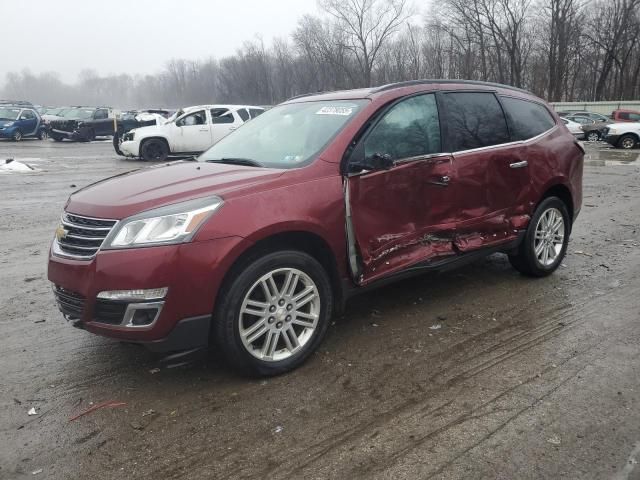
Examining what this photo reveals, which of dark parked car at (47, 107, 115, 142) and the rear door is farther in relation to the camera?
dark parked car at (47, 107, 115, 142)

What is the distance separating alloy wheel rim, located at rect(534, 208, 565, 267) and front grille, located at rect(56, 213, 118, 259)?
388 centimetres

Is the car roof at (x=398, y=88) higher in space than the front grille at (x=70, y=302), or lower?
higher

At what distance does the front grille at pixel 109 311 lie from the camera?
9.75ft

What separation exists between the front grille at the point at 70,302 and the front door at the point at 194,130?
16.0 metres

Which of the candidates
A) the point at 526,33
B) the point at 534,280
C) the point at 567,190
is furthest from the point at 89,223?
the point at 526,33

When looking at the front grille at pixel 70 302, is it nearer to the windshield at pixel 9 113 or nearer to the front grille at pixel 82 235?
the front grille at pixel 82 235

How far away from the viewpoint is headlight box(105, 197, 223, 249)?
2965 millimetres

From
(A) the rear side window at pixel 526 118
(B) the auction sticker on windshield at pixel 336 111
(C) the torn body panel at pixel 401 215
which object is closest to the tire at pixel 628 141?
(A) the rear side window at pixel 526 118

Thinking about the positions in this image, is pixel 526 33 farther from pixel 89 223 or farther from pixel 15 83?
pixel 15 83

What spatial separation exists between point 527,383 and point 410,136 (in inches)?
77.3

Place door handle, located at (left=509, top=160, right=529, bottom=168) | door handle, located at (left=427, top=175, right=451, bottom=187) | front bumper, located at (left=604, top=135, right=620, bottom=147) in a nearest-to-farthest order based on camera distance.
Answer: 1. door handle, located at (left=427, top=175, right=451, bottom=187)
2. door handle, located at (left=509, top=160, right=529, bottom=168)
3. front bumper, located at (left=604, top=135, right=620, bottom=147)

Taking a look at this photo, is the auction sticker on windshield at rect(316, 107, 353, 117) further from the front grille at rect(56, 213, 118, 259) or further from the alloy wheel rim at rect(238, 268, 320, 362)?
the front grille at rect(56, 213, 118, 259)

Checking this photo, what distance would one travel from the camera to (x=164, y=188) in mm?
3338

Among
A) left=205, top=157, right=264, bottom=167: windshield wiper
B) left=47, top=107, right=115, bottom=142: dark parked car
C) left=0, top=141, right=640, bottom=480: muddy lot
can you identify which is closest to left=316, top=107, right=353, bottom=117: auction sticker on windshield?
left=205, top=157, right=264, bottom=167: windshield wiper
